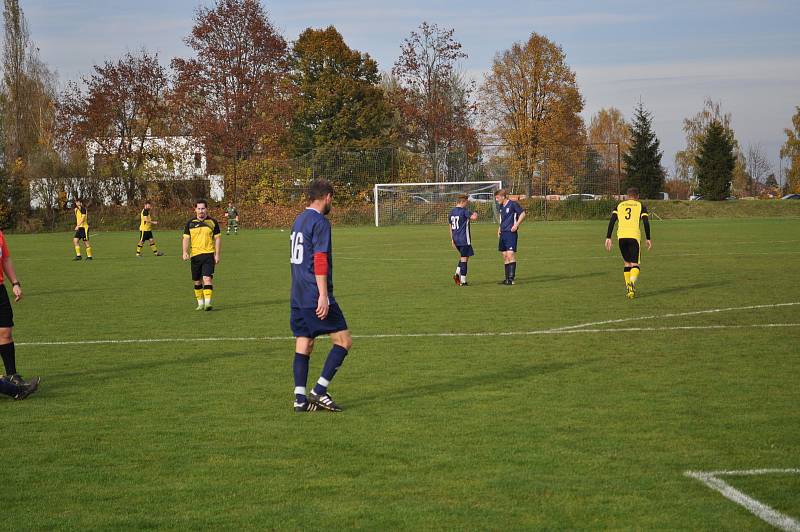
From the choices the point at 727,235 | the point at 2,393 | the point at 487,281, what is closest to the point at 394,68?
the point at 727,235

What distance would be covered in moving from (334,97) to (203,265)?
59.1 metres

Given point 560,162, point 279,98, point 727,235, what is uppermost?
point 279,98

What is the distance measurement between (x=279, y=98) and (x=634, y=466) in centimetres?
6417

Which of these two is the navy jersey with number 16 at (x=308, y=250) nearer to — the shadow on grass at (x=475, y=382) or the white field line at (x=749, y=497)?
the shadow on grass at (x=475, y=382)

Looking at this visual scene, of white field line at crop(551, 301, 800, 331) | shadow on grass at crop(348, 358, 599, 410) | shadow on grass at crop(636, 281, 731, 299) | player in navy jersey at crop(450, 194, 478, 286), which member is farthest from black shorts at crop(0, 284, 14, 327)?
player in navy jersey at crop(450, 194, 478, 286)

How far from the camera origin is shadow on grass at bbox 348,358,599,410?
895 centimetres

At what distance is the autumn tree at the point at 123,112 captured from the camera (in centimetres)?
6631

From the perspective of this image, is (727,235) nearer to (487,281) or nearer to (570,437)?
(487,281)

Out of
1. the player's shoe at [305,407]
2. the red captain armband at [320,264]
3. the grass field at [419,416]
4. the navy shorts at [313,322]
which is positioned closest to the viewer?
Result: the grass field at [419,416]

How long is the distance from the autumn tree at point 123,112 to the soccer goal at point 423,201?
656 inches

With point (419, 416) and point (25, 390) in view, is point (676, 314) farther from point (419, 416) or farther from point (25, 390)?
point (25, 390)

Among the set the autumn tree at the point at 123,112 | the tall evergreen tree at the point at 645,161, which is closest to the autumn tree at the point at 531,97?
the tall evergreen tree at the point at 645,161

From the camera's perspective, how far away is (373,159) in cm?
6147

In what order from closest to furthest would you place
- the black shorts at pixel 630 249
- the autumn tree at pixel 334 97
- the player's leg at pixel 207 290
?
the player's leg at pixel 207 290 → the black shorts at pixel 630 249 → the autumn tree at pixel 334 97
